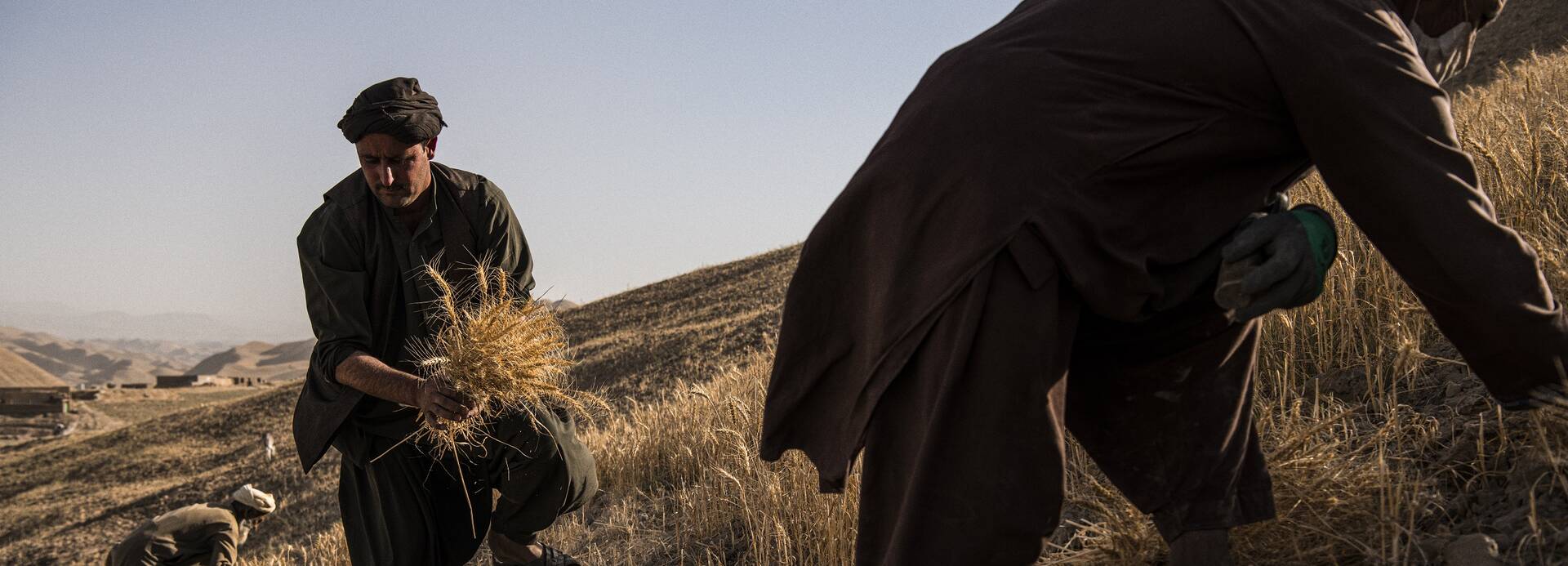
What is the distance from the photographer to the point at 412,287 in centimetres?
391

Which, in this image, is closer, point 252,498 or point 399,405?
point 399,405

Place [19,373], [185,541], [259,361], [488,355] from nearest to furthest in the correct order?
[488,355], [185,541], [19,373], [259,361]

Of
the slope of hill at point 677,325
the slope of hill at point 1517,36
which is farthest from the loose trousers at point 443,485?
the slope of hill at point 1517,36

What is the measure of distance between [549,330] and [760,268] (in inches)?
708

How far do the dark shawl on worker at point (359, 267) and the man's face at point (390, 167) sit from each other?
154mm

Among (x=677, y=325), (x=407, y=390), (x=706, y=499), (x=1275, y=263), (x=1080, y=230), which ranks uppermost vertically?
(x=1080, y=230)

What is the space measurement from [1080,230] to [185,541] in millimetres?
8236

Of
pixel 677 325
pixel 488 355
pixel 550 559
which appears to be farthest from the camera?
pixel 677 325

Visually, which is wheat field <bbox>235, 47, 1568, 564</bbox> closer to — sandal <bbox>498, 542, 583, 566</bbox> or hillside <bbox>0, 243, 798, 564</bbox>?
sandal <bbox>498, 542, 583, 566</bbox>

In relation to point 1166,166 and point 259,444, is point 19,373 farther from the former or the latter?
point 1166,166

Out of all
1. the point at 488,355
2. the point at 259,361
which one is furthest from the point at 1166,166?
the point at 259,361

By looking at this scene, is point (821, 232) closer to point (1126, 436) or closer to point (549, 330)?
point (1126, 436)

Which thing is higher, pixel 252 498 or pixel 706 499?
pixel 706 499

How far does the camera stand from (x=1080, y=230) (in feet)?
5.62
